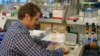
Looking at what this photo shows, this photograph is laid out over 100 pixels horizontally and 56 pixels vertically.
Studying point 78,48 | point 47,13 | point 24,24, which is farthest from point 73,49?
point 24,24

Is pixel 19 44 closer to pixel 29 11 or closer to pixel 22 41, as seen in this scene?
pixel 22 41

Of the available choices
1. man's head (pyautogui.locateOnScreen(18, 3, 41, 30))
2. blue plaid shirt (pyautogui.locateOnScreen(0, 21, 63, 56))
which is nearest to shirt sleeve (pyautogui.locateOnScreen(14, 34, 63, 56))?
blue plaid shirt (pyautogui.locateOnScreen(0, 21, 63, 56))

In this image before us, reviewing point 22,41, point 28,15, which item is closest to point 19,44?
point 22,41

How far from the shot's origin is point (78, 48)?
91.4 inches

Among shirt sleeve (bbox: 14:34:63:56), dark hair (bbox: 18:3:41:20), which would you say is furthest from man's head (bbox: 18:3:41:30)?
shirt sleeve (bbox: 14:34:63:56)

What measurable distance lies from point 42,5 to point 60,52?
112 centimetres

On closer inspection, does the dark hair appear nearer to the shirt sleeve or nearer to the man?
the man

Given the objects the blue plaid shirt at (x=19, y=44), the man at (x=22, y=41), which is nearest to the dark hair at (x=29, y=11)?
the man at (x=22, y=41)

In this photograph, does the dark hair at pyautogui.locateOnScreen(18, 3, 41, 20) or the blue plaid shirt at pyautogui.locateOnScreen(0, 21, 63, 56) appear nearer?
the blue plaid shirt at pyautogui.locateOnScreen(0, 21, 63, 56)

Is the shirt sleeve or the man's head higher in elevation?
the man's head

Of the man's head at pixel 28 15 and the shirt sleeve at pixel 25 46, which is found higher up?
the man's head at pixel 28 15

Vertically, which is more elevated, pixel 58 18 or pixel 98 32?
pixel 58 18

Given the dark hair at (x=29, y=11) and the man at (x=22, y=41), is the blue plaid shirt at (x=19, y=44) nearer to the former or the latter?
the man at (x=22, y=41)

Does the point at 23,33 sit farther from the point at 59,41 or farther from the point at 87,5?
the point at 87,5
